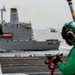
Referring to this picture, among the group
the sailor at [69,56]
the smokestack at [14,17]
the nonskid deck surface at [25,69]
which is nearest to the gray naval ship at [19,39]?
the smokestack at [14,17]

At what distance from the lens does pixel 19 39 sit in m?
72.8

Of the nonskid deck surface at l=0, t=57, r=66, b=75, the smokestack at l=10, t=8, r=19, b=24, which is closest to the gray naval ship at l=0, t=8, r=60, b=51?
the smokestack at l=10, t=8, r=19, b=24

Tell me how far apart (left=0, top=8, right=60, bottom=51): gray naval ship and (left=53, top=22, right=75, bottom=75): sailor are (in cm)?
6667

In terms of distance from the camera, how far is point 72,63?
13.0ft

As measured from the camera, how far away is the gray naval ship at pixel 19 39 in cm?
7144

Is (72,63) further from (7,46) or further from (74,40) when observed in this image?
(7,46)

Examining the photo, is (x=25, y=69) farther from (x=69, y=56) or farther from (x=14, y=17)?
(x=14, y=17)

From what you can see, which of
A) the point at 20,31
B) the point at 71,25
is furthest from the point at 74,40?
the point at 20,31

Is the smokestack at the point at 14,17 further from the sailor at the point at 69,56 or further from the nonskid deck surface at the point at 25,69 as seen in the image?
the sailor at the point at 69,56

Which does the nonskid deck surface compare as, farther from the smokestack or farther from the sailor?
the smokestack

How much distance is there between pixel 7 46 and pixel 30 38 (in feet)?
18.3

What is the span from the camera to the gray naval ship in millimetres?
71438

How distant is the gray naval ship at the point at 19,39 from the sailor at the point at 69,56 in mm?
66672

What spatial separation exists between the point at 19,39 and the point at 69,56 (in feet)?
226
